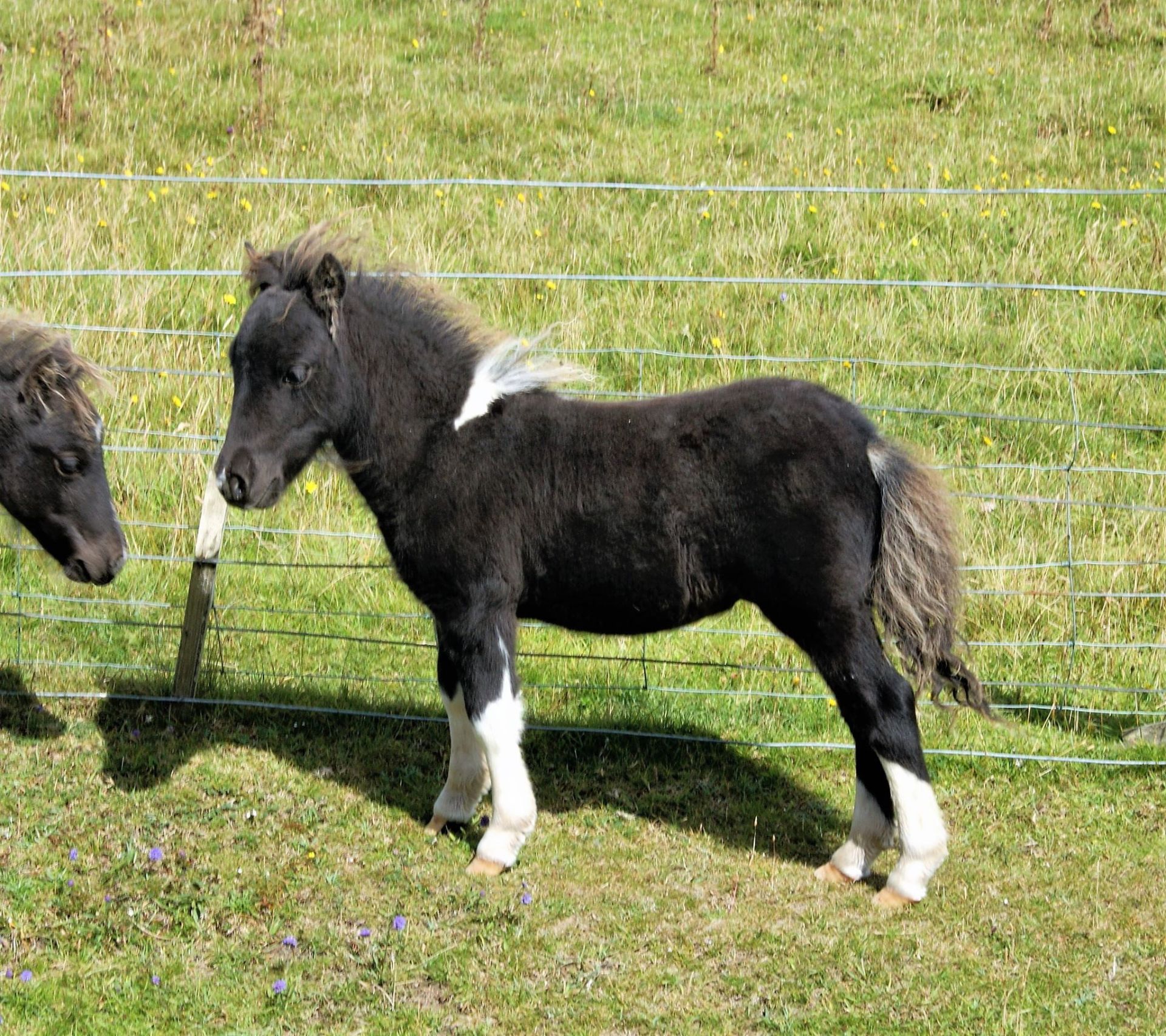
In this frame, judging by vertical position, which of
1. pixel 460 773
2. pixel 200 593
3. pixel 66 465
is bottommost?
pixel 460 773

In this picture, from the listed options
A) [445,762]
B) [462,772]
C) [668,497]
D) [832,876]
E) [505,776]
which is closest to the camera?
[668,497]

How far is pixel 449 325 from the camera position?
4.86 metres

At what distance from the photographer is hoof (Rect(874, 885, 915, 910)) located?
4.57m

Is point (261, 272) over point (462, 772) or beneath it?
over

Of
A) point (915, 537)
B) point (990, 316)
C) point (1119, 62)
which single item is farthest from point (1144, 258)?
point (915, 537)

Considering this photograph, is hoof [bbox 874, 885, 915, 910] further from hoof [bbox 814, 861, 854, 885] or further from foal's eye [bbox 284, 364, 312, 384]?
foal's eye [bbox 284, 364, 312, 384]

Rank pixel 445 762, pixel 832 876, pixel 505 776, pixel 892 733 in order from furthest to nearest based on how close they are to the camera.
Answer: pixel 445 762 → pixel 832 876 → pixel 505 776 → pixel 892 733

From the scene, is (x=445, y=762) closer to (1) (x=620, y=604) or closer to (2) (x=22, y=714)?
(1) (x=620, y=604)

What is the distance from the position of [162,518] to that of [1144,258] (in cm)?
691

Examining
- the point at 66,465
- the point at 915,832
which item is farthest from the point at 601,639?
the point at 66,465

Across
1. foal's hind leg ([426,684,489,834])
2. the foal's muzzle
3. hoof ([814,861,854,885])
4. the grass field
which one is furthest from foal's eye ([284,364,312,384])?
hoof ([814,861,854,885])

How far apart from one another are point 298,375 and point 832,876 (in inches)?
104

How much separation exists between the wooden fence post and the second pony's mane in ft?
4.06

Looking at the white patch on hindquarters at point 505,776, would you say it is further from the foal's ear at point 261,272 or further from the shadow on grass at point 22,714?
the shadow on grass at point 22,714
